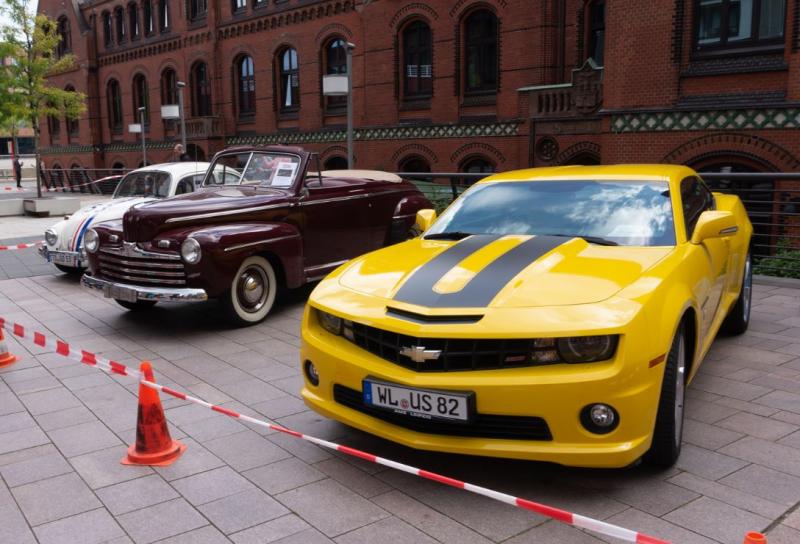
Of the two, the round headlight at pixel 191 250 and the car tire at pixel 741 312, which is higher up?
the round headlight at pixel 191 250

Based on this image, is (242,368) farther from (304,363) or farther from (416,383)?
(416,383)

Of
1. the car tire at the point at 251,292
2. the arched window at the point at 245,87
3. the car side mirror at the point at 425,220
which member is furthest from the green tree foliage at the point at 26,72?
the car side mirror at the point at 425,220

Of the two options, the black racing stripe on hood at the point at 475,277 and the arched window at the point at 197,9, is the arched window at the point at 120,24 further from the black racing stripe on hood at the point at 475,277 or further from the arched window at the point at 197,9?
the black racing stripe on hood at the point at 475,277

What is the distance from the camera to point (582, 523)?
8.28 ft

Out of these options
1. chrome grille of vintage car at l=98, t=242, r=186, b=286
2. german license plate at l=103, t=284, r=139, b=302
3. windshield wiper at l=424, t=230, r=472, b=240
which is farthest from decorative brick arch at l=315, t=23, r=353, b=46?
windshield wiper at l=424, t=230, r=472, b=240

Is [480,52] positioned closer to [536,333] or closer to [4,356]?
[4,356]

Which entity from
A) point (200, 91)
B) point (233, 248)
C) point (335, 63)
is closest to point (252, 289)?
point (233, 248)

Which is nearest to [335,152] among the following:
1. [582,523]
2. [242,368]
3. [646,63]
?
[646,63]

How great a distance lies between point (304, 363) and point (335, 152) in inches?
834

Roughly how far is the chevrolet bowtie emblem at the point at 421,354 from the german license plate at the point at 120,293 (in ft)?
13.8

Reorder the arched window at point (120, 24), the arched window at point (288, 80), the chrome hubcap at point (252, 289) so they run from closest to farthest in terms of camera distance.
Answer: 1. the chrome hubcap at point (252, 289)
2. the arched window at point (288, 80)
3. the arched window at point (120, 24)

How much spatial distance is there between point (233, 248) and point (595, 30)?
14.9 meters

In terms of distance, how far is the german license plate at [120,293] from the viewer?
22.9 feet

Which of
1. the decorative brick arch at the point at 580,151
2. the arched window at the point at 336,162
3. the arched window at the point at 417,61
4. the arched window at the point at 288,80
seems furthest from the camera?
the arched window at the point at 288,80
